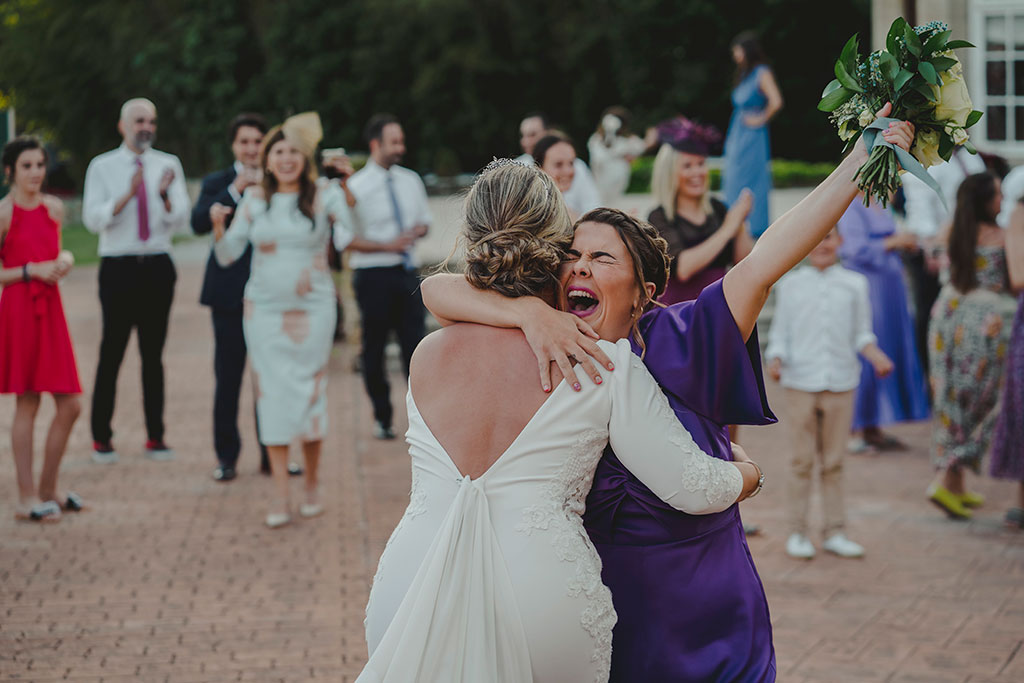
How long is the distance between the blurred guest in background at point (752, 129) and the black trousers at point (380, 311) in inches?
135

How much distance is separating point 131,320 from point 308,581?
11.2 ft

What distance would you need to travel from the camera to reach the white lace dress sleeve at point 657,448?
9.46 ft

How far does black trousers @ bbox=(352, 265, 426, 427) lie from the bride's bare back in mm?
6456

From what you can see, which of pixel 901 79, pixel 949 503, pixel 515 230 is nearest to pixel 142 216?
pixel 949 503

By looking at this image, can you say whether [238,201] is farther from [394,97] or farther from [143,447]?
[394,97]

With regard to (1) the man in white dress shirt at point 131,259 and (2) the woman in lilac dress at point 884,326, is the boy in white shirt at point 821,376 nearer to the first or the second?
(2) the woman in lilac dress at point 884,326

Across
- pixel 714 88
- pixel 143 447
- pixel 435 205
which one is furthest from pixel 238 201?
pixel 714 88

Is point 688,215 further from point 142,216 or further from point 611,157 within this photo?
point 611,157

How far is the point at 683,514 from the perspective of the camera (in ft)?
10.1

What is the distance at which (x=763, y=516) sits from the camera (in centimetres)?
733

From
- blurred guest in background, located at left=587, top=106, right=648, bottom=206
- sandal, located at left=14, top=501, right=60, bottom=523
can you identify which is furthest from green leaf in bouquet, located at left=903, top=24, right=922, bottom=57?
blurred guest in background, located at left=587, top=106, right=648, bottom=206

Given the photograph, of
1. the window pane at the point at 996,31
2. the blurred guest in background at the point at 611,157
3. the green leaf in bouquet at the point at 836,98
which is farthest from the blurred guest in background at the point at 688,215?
the blurred guest in background at the point at 611,157

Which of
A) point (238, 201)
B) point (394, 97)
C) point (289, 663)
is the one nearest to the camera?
point (289, 663)

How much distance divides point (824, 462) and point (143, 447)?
524 cm
